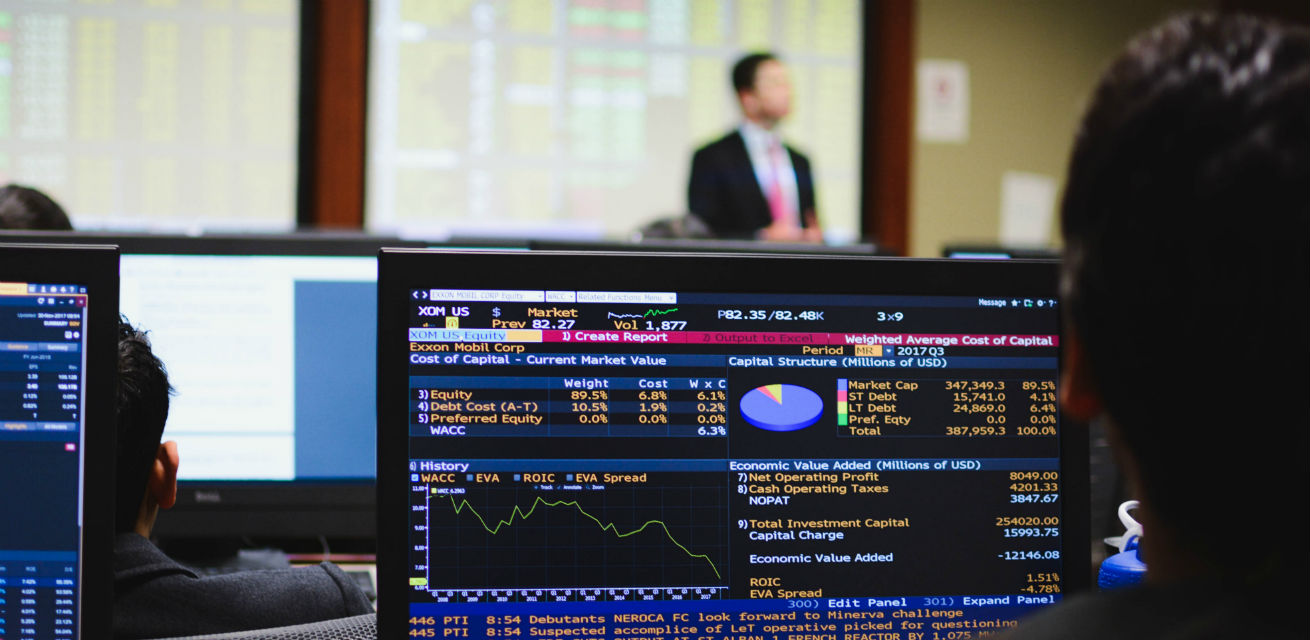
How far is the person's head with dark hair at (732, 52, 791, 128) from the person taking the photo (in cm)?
426

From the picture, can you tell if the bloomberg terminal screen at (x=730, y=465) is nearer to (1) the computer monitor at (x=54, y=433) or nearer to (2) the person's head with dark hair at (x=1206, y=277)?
(1) the computer monitor at (x=54, y=433)

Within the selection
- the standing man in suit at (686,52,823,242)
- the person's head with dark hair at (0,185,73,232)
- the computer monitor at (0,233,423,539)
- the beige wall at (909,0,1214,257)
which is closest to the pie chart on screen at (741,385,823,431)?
the computer monitor at (0,233,423,539)

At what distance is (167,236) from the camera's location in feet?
4.55

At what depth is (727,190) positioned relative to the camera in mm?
4387

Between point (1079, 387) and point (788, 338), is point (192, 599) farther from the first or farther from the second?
point (1079, 387)

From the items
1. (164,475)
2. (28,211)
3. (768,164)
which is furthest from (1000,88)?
(164,475)

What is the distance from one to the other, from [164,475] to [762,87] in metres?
3.58

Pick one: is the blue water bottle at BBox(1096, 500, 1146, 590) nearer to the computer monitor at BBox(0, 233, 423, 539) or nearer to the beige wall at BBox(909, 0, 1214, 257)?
the computer monitor at BBox(0, 233, 423, 539)

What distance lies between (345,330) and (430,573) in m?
0.65

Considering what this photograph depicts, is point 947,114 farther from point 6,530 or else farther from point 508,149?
point 6,530

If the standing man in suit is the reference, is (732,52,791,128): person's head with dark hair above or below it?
above

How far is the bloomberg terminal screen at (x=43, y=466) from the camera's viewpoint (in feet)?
2.62

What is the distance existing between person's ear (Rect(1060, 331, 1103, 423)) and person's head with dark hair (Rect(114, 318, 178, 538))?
72 centimetres

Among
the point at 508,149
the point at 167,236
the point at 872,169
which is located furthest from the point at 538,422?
the point at 872,169
